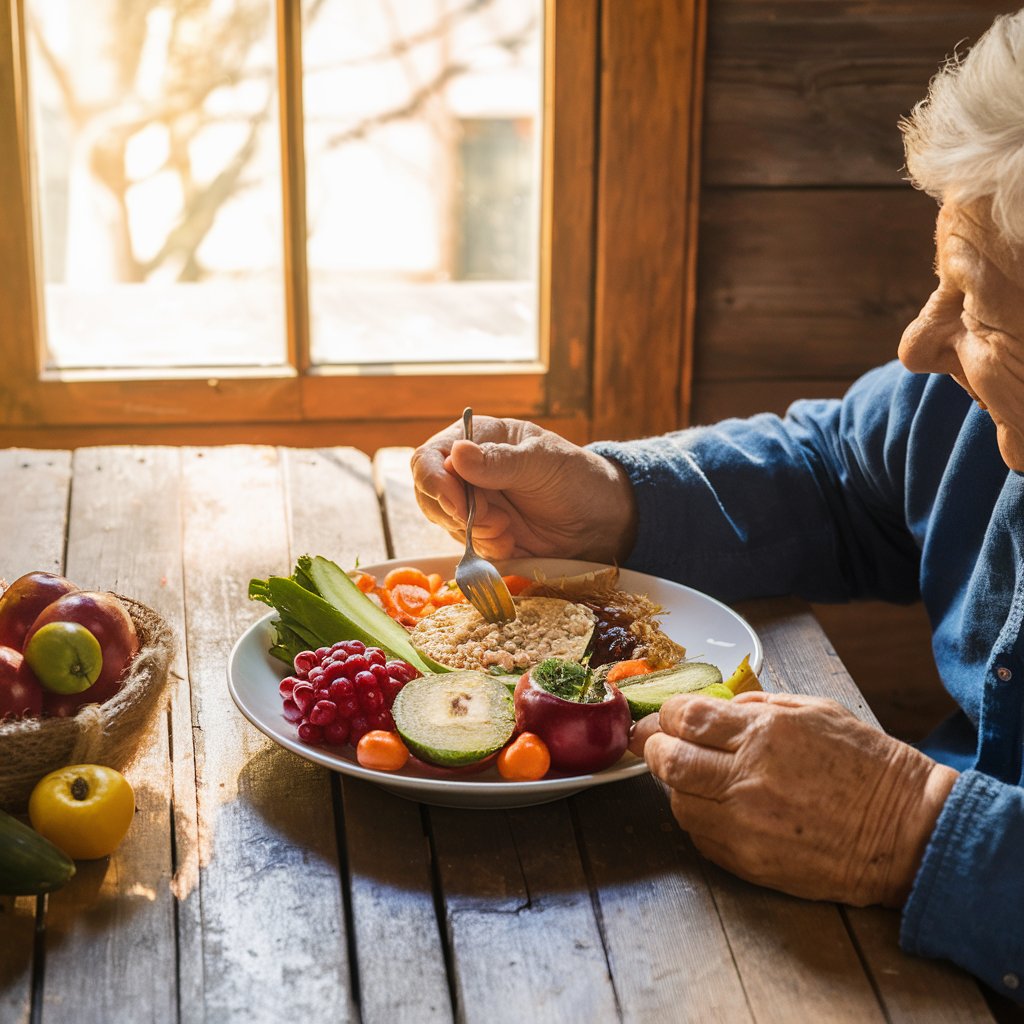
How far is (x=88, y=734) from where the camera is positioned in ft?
3.41

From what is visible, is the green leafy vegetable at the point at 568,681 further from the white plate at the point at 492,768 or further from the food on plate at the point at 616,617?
the food on plate at the point at 616,617

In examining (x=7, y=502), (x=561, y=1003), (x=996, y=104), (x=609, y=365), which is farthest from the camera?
(x=609, y=365)

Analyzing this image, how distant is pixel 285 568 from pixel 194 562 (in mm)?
117

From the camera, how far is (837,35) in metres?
2.43

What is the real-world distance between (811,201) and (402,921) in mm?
1930

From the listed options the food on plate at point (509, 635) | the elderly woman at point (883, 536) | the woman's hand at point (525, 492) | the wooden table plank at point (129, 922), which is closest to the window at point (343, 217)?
the elderly woman at point (883, 536)

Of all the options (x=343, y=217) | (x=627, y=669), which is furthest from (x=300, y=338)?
(x=627, y=669)

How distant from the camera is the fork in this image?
4.62ft

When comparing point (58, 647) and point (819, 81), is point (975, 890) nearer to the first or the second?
point (58, 647)

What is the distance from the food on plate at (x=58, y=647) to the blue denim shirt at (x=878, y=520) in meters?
0.70

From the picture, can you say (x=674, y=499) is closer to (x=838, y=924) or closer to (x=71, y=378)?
(x=838, y=924)

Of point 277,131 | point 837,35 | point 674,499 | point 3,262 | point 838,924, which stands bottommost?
point 838,924

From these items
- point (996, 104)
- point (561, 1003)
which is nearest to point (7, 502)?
point (561, 1003)

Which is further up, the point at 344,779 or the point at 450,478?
the point at 450,478
